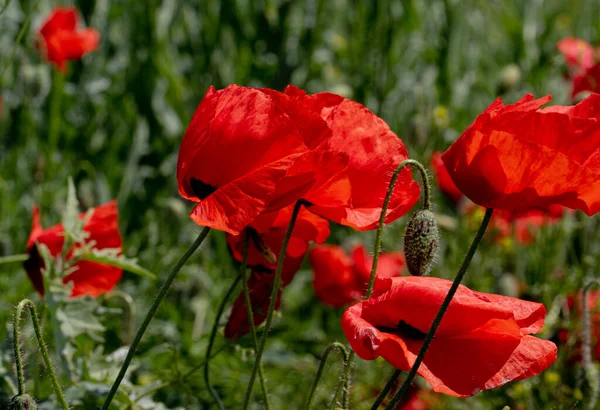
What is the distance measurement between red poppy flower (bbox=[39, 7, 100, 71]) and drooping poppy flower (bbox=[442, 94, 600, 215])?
281 cm

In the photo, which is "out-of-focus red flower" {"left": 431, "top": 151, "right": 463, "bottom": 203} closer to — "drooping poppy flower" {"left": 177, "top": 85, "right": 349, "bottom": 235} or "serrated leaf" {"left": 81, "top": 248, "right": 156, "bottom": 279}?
"serrated leaf" {"left": 81, "top": 248, "right": 156, "bottom": 279}

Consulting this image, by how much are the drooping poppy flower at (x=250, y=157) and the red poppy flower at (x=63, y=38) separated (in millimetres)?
2632

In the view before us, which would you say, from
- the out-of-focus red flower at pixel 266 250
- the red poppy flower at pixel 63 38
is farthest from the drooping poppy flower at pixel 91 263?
the red poppy flower at pixel 63 38

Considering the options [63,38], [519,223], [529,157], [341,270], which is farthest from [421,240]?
[63,38]

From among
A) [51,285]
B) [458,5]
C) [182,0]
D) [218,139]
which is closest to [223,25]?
[182,0]

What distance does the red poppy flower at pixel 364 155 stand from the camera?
3.76ft

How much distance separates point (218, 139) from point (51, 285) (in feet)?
1.58

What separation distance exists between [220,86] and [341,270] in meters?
1.66

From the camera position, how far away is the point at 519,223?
303 cm

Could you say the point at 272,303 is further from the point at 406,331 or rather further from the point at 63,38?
the point at 63,38

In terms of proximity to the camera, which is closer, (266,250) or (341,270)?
(266,250)

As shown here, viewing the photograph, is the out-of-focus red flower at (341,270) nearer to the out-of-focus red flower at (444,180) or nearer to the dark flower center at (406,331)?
the out-of-focus red flower at (444,180)

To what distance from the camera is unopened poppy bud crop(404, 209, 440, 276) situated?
1083 millimetres

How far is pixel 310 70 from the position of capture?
3.93m
